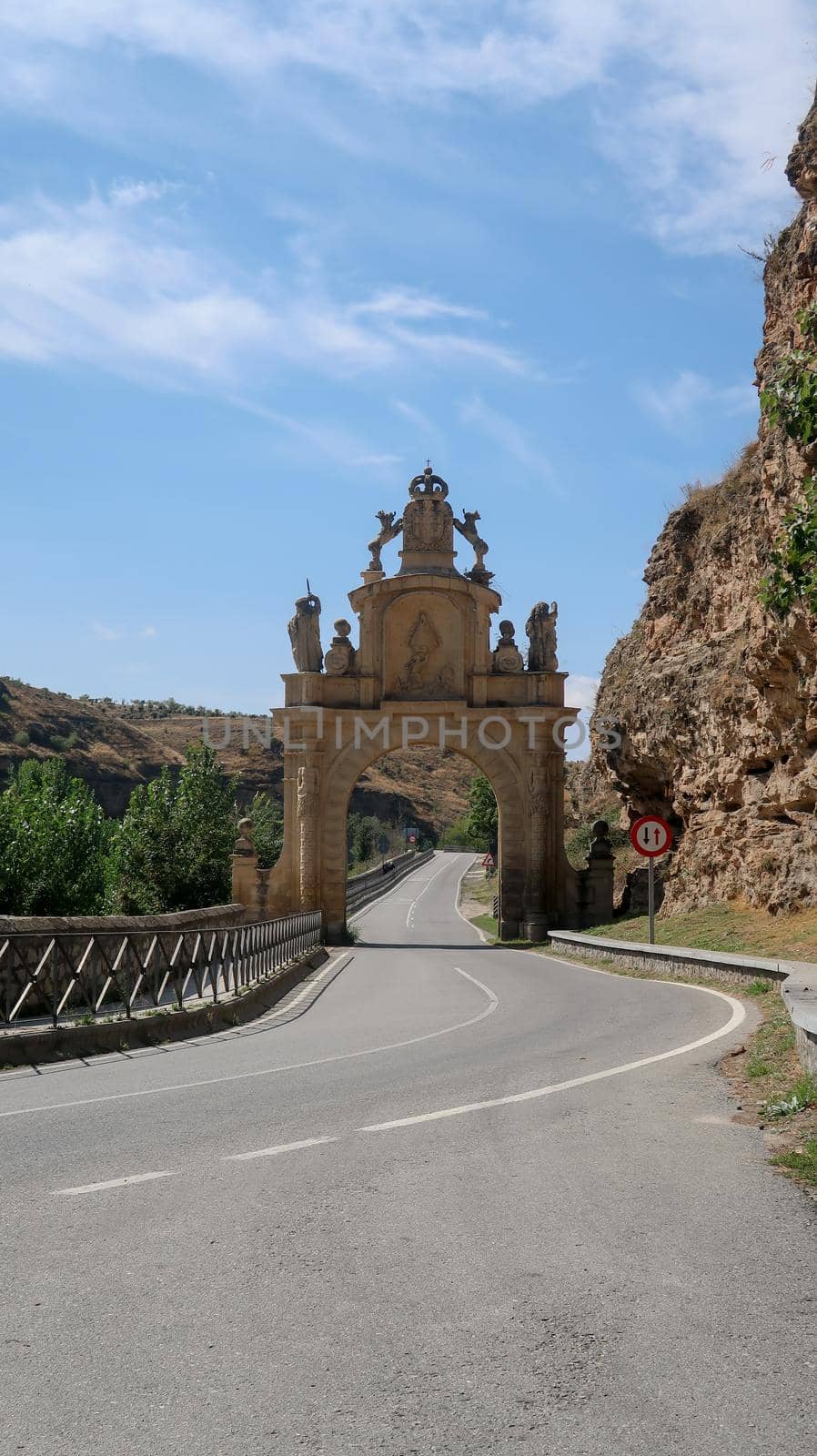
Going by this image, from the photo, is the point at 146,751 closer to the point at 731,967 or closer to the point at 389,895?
the point at 389,895

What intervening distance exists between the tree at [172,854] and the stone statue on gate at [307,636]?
338 inches

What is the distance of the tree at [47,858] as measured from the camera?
40.2m

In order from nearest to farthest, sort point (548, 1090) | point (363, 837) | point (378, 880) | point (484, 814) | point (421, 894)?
point (548, 1090)
point (484, 814)
point (421, 894)
point (378, 880)
point (363, 837)

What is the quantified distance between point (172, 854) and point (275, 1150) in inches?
1362

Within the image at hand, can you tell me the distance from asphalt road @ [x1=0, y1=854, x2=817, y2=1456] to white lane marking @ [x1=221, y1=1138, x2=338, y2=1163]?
0.12 feet

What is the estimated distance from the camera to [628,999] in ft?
52.1

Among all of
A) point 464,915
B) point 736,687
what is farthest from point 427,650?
point 464,915

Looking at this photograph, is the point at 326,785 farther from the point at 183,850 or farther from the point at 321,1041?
the point at 321,1041

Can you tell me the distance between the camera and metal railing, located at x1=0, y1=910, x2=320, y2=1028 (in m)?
12.3

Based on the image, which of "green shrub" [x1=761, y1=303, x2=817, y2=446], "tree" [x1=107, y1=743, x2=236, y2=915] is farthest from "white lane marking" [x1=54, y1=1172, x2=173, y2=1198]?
"tree" [x1=107, y1=743, x2=236, y2=915]

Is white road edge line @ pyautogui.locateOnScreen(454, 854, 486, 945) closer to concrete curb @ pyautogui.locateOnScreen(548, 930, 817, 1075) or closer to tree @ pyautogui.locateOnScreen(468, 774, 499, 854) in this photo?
tree @ pyautogui.locateOnScreen(468, 774, 499, 854)

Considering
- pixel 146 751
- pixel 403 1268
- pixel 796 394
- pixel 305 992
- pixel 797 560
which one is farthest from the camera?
pixel 146 751

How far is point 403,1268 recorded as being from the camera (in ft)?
16.1

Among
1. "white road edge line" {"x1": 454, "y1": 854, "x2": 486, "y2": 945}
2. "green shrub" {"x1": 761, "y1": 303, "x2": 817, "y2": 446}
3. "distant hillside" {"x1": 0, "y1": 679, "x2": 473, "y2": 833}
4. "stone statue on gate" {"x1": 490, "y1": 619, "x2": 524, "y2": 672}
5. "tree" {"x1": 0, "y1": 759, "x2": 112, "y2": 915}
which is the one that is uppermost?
"distant hillside" {"x1": 0, "y1": 679, "x2": 473, "y2": 833}
